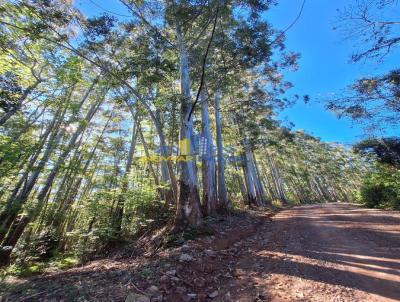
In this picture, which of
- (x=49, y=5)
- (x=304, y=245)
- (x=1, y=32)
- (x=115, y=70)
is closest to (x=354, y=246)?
(x=304, y=245)

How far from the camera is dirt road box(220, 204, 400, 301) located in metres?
3.26

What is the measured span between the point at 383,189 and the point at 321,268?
1213 centimetres

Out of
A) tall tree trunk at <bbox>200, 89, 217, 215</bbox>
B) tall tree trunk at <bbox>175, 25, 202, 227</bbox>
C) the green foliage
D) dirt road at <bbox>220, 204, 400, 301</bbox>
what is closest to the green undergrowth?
tall tree trunk at <bbox>175, 25, 202, 227</bbox>

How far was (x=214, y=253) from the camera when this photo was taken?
16.2ft

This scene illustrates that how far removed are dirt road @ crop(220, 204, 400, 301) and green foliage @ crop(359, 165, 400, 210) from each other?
640cm

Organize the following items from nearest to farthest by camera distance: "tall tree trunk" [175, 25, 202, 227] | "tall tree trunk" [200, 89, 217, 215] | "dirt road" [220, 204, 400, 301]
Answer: "dirt road" [220, 204, 400, 301], "tall tree trunk" [175, 25, 202, 227], "tall tree trunk" [200, 89, 217, 215]

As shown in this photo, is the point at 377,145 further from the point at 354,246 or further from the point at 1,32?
the point at 1,32

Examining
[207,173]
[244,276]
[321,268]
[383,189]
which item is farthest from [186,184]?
[383,189]

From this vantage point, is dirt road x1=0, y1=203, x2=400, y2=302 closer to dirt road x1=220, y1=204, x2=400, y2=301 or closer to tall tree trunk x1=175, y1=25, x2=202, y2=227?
dirt road x1=220, y1=204, x2=400, y2=301

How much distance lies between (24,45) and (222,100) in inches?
406

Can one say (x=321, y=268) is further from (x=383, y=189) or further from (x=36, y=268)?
(x=383, y=189)

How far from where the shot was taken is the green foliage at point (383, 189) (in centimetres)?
1152

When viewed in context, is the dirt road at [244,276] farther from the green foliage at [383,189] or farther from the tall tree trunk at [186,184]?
the green foliage at [383,189]

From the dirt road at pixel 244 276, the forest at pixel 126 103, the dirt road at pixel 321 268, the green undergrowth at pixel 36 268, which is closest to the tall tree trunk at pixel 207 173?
the forest at pixel 126 103
